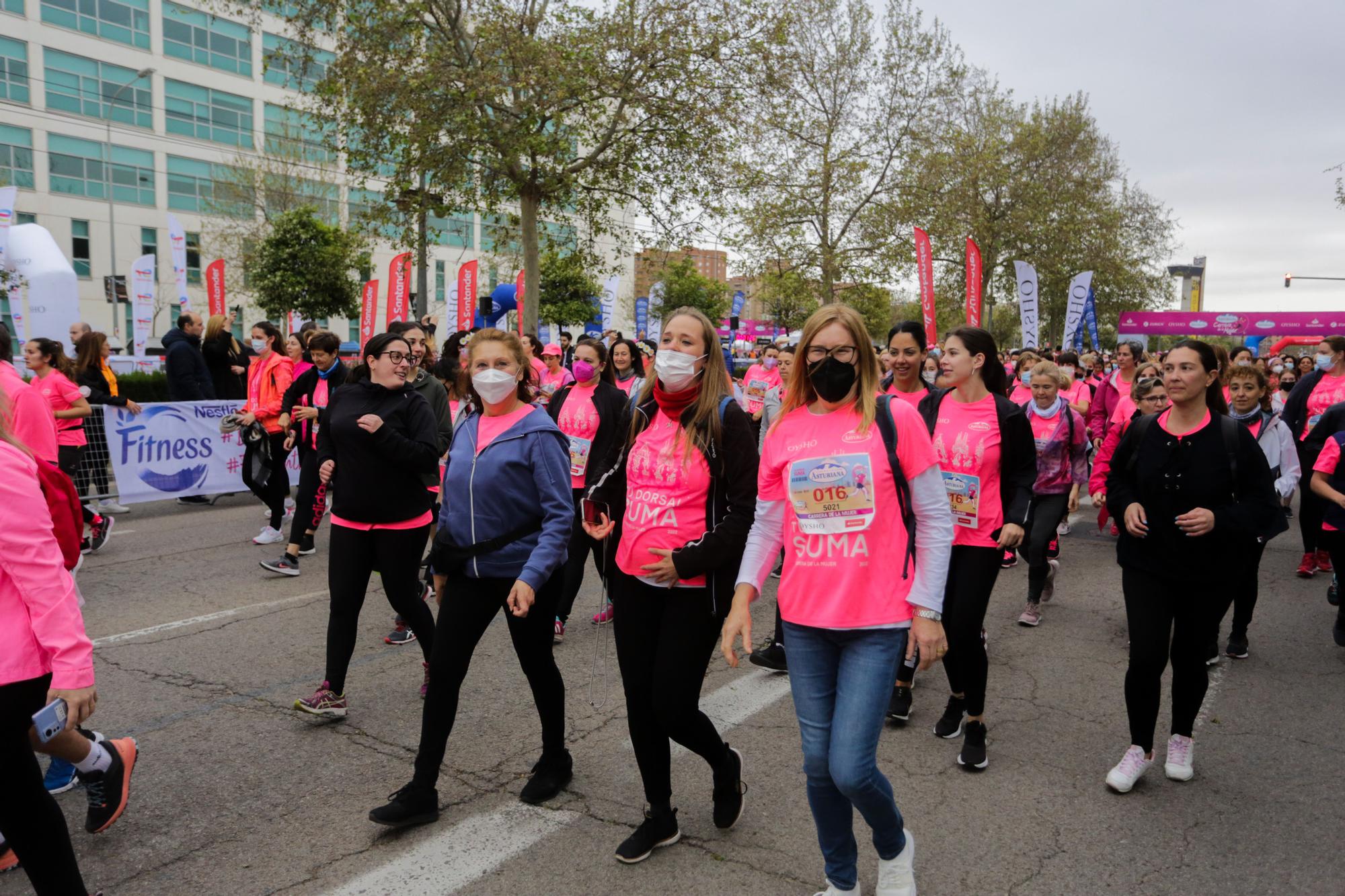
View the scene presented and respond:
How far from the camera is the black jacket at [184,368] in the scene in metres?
11.4

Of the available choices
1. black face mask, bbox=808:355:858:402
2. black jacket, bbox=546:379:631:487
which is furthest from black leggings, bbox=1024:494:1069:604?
black face mask, bbox=808:355:858:402

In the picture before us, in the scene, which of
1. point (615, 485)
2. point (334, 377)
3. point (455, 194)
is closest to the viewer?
point (615, 485)

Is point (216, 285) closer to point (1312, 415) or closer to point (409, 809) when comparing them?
point (1312, 415)

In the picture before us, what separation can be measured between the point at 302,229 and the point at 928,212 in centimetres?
2160

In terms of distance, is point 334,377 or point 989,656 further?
point 334,377

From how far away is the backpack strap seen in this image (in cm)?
281

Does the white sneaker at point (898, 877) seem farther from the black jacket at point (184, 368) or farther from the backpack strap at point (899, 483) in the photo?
the black jacket at point (184, 368)

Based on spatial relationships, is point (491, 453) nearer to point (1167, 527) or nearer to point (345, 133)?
point (1167, 527)

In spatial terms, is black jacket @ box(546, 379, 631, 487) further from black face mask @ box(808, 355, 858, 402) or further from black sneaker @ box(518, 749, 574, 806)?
black face mask @ box(808, 355, 858, 402)

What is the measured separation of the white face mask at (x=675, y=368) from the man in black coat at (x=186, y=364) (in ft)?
32.7

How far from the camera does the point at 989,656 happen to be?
596 cm

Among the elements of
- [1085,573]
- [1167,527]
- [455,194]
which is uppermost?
[455,194]

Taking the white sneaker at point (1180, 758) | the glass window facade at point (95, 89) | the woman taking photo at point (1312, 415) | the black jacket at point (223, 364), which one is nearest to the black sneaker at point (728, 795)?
the white sneaker at point (1180, 758)

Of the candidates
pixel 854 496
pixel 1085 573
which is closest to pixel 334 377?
pixel 854 496
